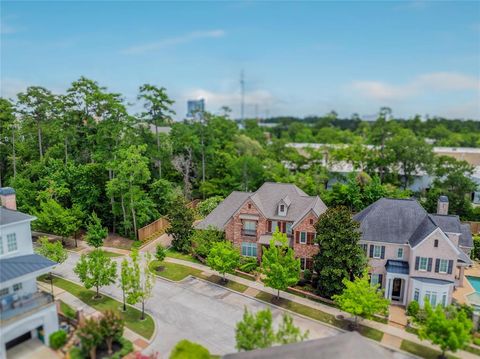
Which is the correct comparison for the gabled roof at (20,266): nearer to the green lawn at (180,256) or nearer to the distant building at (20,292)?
the distant building at (20,292)

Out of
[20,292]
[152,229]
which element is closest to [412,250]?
[152,229]

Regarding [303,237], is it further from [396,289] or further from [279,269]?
[396,289]

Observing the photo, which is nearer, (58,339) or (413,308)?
(58,339)

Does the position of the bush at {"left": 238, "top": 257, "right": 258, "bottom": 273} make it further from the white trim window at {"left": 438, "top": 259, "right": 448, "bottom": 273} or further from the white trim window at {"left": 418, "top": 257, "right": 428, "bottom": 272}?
the white trim window at {"left": 438, "top": 259, "right": 448, "bottom": 273}

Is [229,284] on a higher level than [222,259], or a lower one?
lower

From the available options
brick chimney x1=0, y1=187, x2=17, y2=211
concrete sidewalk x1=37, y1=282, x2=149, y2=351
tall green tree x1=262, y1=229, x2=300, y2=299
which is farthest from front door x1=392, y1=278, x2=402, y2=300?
brick chimney x1=0, y1=187, x2=17, y2=211
